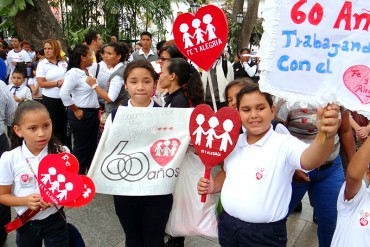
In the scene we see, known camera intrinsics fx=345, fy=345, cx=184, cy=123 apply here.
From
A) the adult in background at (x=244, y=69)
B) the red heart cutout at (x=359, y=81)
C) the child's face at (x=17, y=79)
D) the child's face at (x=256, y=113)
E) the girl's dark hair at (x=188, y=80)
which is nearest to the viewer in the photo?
the red heart cutout at (x=359, y=81)

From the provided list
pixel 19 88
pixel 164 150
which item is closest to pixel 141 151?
pixel 164 150

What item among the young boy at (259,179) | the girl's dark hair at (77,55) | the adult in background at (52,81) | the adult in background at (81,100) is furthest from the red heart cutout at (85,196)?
the adult in background at (52,81)

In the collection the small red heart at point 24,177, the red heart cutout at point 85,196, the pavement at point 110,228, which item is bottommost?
the pavement at point 110,228

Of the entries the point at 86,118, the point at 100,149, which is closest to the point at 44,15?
the point at 86,118

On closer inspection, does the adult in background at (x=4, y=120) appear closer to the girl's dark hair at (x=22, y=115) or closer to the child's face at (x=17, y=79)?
the girl's dark hair at (x=22, y=115)

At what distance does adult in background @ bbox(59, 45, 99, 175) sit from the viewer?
382 cm

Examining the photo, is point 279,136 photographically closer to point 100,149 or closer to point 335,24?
point 335,24

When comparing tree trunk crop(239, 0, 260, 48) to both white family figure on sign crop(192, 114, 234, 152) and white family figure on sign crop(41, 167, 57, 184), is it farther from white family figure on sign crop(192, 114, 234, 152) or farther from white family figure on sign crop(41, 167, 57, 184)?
white family figure on sign crop(41, 167, 57, 184)

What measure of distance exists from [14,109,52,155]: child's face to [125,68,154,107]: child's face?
53cm

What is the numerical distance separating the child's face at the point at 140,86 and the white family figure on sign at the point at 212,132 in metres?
0.44

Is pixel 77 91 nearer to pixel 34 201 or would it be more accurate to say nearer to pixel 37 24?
pixel 34 201

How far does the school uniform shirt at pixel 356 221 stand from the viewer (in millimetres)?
1587

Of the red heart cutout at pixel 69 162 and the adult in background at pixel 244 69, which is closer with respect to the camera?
the red heart cutout at pixel 69 162

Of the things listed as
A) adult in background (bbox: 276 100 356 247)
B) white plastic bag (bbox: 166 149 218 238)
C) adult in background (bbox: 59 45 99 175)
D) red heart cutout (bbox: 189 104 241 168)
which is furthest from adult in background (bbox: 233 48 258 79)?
red heart cutout (bbox: 189 104 241 168)
